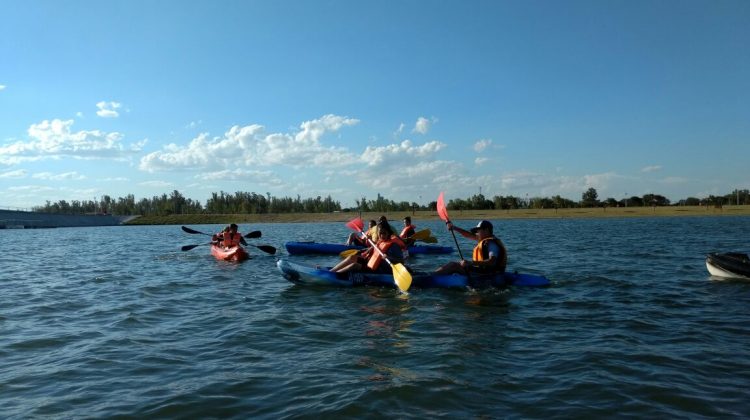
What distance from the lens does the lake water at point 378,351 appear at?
16.7 ft

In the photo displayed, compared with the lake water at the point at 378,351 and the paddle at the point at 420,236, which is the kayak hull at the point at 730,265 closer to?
the lake water at the point at 378,351

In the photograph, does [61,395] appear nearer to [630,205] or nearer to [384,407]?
[384,407]

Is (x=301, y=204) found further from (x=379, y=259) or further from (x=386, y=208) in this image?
(x=379, y=259)

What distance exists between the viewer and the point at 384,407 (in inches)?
198

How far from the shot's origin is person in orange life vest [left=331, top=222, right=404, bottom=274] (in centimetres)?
1235

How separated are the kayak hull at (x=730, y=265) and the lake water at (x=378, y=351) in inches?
12.7

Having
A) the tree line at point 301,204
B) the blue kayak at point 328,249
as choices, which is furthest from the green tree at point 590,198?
the blue kayak at point 328,249

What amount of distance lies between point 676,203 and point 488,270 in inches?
3895

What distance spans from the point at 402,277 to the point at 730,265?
786 cm

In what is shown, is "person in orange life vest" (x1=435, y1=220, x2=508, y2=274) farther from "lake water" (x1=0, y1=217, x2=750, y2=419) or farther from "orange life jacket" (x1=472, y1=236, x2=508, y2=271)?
"lake water" (x1=0, y1=217, x2=750, y2=419)

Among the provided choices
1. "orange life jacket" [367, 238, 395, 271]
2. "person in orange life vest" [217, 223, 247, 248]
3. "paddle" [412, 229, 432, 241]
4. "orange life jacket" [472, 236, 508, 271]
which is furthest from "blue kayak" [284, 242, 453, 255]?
"orange life jacket" [472, 236, 508, 271]

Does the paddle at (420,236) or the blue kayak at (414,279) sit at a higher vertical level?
the paddle at (420,236)

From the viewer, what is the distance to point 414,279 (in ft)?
38.8

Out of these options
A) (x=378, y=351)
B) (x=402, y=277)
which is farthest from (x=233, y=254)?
(x=378, y=351)
